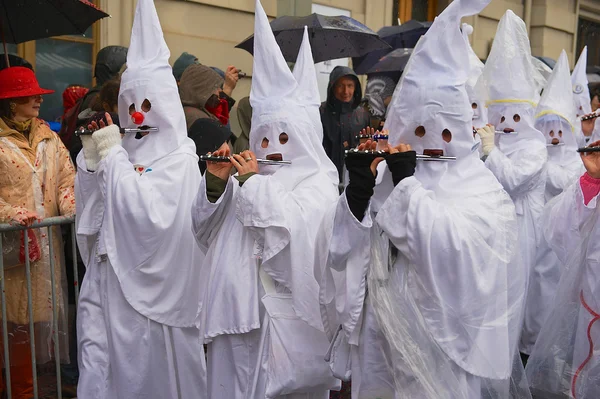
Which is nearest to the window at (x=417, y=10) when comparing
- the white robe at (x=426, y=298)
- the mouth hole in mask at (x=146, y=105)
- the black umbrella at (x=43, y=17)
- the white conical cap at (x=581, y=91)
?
the white conical cap at (x=581, y=91)

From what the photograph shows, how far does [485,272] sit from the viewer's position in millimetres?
4312

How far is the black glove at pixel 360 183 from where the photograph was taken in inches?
164

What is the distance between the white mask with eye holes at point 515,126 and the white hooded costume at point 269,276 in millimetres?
3551

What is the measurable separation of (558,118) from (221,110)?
134 inches

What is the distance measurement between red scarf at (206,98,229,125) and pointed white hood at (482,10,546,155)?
8.30 ft

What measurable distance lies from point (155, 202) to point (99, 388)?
1.21m

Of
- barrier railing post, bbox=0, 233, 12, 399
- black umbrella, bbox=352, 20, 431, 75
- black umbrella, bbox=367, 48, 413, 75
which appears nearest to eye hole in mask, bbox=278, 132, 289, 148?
barrier railing post, bbox=0, 233, 12, 399

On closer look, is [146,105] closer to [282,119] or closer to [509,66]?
[282,119]

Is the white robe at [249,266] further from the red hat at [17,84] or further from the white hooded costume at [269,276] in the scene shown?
the red hat at [17,84]

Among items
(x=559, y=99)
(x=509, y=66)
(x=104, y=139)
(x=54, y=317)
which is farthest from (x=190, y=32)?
(x=54, y=317)

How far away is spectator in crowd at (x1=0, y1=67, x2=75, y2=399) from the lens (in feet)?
19.0

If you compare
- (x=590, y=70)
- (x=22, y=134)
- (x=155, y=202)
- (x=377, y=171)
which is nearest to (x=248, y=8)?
(x=22, y=134)

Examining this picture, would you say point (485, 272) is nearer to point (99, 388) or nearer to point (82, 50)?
point (99, 388)

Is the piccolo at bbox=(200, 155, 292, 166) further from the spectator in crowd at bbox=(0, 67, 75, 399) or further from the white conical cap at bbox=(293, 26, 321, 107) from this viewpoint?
the spectator in crowd at bbox=(0, 67, 75, 399)
